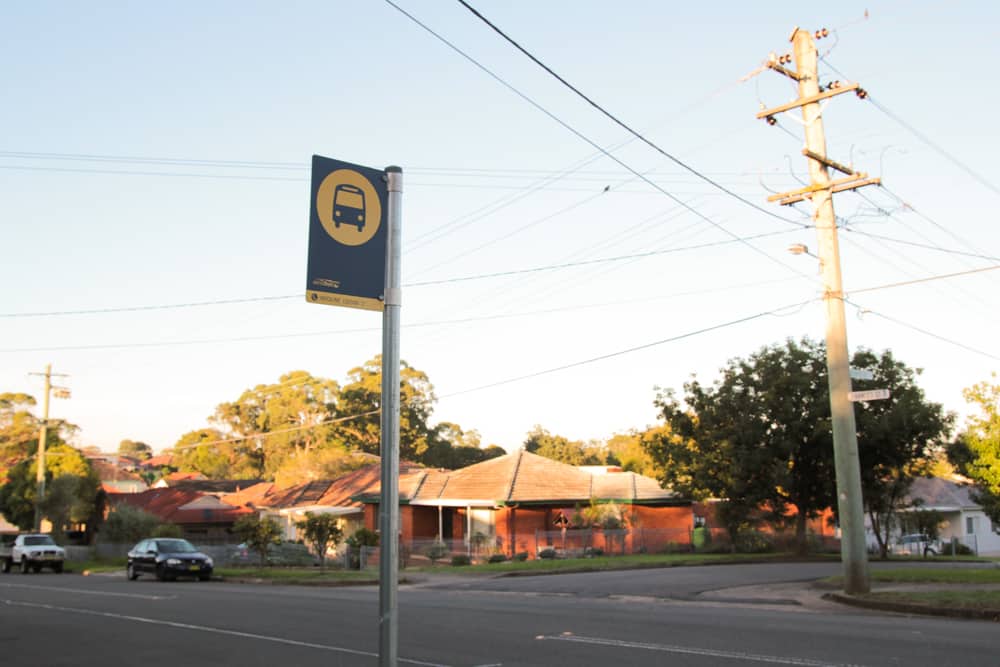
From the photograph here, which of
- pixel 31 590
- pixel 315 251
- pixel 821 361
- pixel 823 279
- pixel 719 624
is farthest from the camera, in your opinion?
pixel 821 361

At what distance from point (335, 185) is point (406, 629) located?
1033cm

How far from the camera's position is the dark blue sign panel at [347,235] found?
4.73 m

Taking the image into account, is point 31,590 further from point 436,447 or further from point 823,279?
point 436,447

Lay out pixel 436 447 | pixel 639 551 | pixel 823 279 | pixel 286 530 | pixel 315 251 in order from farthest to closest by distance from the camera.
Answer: pixel 436 447
pixel 286 530
pixel 639 551
pixel 823 279
pixel 315 251

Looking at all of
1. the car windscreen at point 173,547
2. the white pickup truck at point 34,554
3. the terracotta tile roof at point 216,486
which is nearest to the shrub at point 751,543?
the car windscreen at point 173,547

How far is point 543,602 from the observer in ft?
62.5

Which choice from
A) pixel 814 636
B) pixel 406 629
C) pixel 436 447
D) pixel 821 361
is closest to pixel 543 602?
pixel 406 629

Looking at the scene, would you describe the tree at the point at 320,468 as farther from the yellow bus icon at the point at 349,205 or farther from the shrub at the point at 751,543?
the yellow bus icon at the point at 349,205

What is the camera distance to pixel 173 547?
104ft

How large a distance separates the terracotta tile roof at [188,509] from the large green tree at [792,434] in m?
26.3

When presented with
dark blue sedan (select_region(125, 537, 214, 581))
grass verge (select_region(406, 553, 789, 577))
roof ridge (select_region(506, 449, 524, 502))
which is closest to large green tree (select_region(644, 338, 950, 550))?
grass verge (select_region(406, 553, 789, 577))

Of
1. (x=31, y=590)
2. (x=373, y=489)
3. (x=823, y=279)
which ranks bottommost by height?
(x=31, y=590)

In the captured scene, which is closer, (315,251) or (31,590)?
(315,251)

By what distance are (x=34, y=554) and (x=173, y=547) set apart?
12.5 metres
